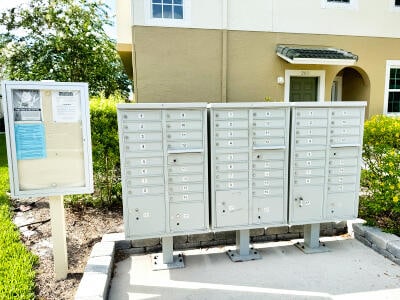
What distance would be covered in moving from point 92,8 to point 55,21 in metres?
2.00

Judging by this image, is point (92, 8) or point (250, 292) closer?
point (250, 292)

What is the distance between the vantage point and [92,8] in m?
14.7

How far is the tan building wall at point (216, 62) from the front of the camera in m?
7.80

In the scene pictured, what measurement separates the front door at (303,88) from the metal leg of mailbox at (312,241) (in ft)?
19.5

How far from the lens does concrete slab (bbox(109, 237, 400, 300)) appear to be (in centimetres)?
302

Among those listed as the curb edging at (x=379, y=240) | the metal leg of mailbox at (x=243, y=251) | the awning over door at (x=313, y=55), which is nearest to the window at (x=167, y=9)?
the awning over door at (x=313, y=55)

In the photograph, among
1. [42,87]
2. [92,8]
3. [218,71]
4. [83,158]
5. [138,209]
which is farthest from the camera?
[92,8]

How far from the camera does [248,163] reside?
3.58m

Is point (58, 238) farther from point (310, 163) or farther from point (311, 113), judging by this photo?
point (311, 113)

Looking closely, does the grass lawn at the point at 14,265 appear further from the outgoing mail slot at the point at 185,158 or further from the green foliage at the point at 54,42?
the green foliage at the point at 54,42

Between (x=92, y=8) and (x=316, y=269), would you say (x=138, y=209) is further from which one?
(x=92, y=8)

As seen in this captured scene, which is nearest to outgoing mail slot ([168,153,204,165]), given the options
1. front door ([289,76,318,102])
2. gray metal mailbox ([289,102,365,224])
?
gray metal mailbox ([289,102,365,224])

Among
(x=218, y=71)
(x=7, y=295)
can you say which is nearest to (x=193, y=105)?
(x=7, y=295)

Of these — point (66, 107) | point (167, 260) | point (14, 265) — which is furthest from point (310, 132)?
point (14, 265)
